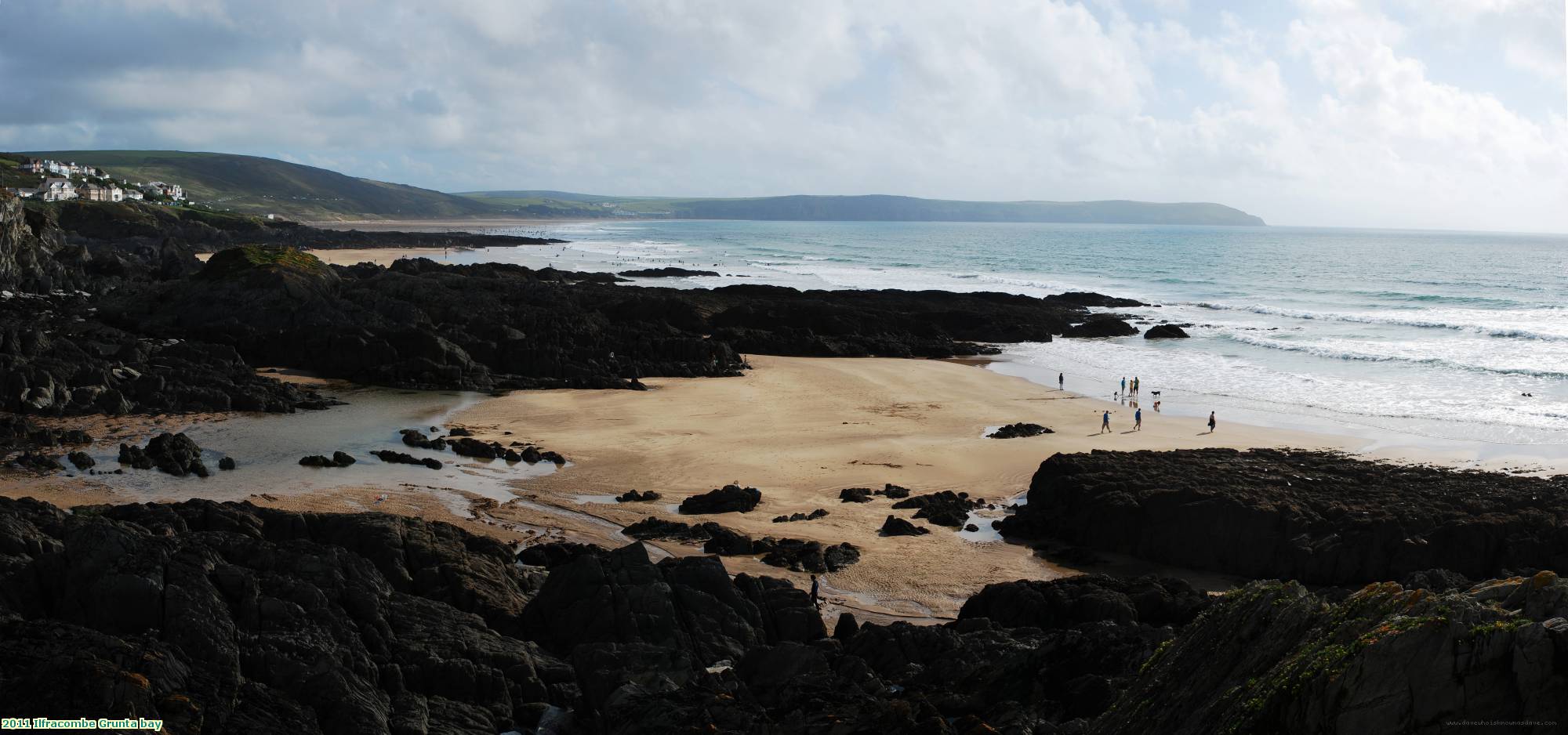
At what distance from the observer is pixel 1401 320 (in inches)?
2370

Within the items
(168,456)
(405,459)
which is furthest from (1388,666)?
(168,456)

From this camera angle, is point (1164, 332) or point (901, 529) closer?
point (901, 529)

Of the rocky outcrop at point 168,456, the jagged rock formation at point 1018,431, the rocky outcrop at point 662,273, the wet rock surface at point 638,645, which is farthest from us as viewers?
the rocky outcrop at point 662,273

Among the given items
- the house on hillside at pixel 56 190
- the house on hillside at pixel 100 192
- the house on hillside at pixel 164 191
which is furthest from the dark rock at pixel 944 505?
the house on hillside at pixel 164 191

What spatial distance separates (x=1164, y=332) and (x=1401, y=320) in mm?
16772

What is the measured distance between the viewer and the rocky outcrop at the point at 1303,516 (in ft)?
61.3

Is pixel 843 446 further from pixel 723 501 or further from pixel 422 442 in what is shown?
pixel 422 442

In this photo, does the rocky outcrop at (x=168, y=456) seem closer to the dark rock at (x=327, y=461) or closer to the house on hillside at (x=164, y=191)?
the dark rock at (x=327, y=461)

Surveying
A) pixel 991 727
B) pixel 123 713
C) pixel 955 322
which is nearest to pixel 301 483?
pixel 123 713

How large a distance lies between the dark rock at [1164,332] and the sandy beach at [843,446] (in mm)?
14362

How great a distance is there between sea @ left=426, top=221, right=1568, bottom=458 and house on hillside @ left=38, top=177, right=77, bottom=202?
35731mm

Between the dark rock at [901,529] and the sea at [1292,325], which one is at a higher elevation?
the sea at [1292,325]

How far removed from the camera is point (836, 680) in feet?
37.6

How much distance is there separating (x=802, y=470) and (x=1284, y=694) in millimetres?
18864
